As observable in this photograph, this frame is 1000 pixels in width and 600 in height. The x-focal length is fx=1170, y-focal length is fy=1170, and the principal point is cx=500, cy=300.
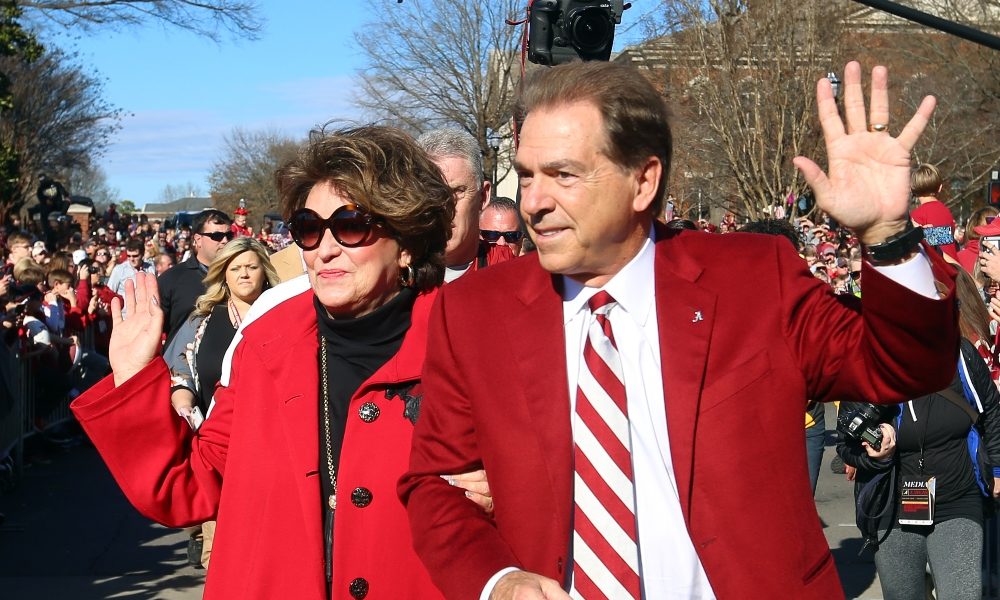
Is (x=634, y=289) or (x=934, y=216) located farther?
(x=934, y=216)

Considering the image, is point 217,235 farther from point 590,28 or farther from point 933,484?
point 933,484

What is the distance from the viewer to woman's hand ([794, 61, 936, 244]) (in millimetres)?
2127

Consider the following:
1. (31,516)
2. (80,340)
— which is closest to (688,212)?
(80,340)

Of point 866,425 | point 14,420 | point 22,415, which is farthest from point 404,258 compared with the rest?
point 22,415

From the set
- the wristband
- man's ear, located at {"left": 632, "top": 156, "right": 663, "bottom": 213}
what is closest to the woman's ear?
man's ear, located at {"left": 632, "top": 156, "right": 663, "bottom": 213}

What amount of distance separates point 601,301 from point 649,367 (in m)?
0.18

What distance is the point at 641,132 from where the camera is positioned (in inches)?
95.5

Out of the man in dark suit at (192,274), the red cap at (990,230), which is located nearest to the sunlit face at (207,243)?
the man in dark suit at (192,274)

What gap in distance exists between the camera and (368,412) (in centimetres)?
293

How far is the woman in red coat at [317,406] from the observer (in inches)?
113

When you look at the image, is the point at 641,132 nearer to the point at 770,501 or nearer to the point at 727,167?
the point at 770,501

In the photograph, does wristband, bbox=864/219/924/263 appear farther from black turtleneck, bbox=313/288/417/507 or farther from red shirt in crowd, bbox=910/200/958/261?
red shirt in crowd, bbox=910/200/958/261

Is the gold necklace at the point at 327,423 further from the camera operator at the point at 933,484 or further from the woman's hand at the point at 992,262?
the woman's hand at the point at 992,262

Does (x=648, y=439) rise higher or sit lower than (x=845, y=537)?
higher
